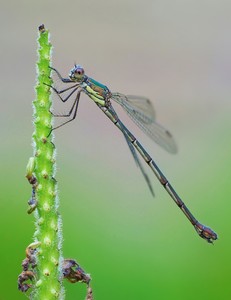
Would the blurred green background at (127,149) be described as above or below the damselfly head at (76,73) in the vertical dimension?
above

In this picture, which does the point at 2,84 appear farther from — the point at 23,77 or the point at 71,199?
the point at 71,199

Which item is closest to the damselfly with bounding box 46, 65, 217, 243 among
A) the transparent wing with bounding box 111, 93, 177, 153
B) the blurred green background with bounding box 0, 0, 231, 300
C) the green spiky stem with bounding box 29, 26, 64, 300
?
the transparent wing with bounding box 111, 93, 177, 153

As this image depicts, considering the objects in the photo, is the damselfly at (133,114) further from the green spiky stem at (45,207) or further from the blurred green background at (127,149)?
the green spiky stem at (45,207)

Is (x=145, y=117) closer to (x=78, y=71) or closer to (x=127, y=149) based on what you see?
(x=78, y=71)

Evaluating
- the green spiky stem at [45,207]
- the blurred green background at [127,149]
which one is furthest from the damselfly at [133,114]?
the green spiky stem at [45,207]

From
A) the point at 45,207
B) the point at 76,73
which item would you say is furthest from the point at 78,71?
the point at 45,207

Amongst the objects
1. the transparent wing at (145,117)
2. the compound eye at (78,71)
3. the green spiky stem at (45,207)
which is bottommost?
the green spiky stem at (45,207)

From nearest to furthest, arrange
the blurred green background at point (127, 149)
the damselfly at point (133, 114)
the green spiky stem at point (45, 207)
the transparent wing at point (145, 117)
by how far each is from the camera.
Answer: the green spiky stem at point (45, 207) < the damselfly at point (133, 114) < the transparent wing at point (145, 117) < the blurred green background at point (127, 149)
